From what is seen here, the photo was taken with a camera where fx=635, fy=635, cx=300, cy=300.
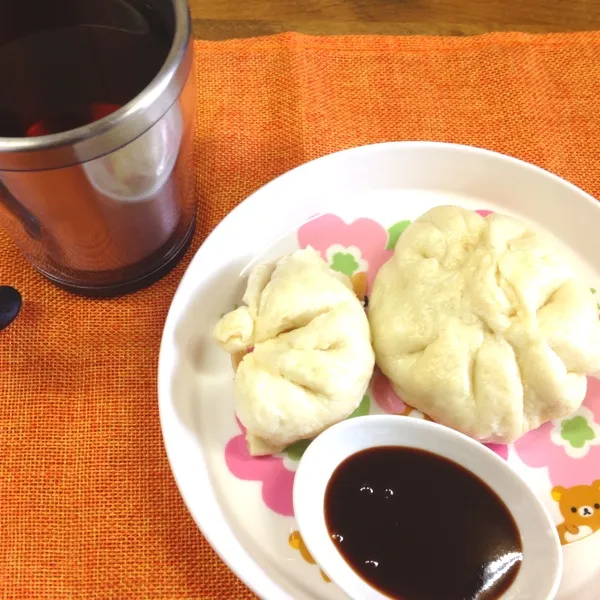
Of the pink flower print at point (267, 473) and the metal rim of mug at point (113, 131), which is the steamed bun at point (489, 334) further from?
the metal rim of mug at point (113, 131)

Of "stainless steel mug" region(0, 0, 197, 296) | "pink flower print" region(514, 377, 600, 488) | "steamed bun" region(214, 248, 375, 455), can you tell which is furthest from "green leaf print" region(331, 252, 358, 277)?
"pink flower print" region(514, 377, 600, 488)

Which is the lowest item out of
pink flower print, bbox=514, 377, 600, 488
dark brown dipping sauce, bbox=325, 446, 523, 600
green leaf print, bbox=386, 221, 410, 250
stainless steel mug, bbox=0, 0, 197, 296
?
dark brown dipping sauce, bbox=325, 446, 523, 600

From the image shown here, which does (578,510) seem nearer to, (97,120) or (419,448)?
(419,448)

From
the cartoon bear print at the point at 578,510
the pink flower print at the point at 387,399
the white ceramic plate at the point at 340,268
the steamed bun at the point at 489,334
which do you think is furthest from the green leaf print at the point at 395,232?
the cartoon bear print at the point at 578,510

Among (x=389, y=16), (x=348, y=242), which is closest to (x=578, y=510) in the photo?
(x=348, y=242)

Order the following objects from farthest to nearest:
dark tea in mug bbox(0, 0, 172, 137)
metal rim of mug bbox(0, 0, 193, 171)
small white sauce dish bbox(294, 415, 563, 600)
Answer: dark tea in mug bbox(0, 0, 172, 137) → small white sauce dish bbox(294, 415, 563, 600) → metal rim of mug bbox(0, 0, 193, 171)

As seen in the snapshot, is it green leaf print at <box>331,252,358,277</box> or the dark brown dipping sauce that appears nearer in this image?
the dark brown dipping sauce

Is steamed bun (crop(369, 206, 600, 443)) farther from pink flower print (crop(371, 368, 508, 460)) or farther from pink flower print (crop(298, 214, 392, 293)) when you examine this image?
pink flower print (crop(298, 214, 392, 293))
